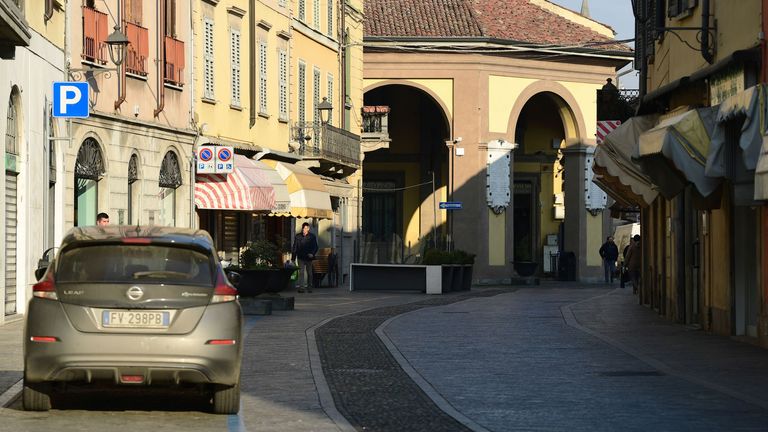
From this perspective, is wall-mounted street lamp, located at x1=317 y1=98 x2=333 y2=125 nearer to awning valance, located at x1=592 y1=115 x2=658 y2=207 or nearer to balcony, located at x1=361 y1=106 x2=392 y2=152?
balcony, located at x1=361 y1=106 x2=392 y2=152

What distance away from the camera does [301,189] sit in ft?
142

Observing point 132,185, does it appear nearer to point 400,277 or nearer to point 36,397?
point 400,277

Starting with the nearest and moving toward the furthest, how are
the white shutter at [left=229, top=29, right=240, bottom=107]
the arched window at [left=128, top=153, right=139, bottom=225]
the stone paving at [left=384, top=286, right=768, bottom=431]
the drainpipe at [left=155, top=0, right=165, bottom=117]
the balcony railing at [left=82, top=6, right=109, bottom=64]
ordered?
the stone paving at [left=384, top=286, right=768, bottom=431] → the balcony railing at [left=82, top=6, right=109, bottom=64] → the arched window at [left=128, top=153, right=139, bottom=225] → the drainpipe at [left=155, top=0, right=165, bottom=117] → the white shutter at [left=229, top=29, right=240, bottom=107]

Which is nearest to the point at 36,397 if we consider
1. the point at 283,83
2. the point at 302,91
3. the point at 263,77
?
the point at 263,77

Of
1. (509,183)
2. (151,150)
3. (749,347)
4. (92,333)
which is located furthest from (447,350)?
(509,183)

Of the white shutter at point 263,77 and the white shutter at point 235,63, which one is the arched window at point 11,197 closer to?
the white shutter at point 235,63

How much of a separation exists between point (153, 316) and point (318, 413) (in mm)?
1611

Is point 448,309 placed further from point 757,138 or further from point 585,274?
point 585,274

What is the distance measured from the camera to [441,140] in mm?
68562

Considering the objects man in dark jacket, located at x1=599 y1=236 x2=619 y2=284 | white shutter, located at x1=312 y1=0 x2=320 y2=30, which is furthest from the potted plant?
man in dark jacket, located at x1=599 y1=236 x2=619 y2=284

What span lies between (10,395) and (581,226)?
51993 millimetres

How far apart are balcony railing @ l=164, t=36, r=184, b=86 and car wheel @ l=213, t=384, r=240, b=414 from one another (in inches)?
886

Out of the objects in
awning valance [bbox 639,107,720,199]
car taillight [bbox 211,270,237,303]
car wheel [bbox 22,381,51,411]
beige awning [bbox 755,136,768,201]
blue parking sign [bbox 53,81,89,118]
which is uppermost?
blue parking sign [bbox 53,81,89,118]

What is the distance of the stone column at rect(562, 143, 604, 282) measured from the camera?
64562 mm
